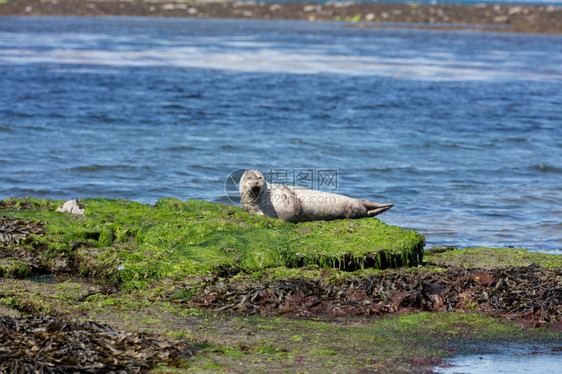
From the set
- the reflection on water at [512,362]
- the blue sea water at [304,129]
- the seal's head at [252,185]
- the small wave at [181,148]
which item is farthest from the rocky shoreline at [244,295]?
the small wave at [181,148]

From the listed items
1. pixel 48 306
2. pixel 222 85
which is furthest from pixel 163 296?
pixel 222 85

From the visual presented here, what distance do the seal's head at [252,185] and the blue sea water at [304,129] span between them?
92.5 inches

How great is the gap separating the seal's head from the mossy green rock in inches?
20.6

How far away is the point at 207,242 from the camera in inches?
269

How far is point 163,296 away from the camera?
579 cm

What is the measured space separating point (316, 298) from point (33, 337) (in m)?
2.23

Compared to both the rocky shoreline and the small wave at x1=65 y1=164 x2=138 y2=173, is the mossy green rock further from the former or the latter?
the small wave at x1=65 y1=164 x2=138 y2=173

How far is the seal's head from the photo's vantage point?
8.27 metres

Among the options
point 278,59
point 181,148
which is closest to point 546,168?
point 181,148

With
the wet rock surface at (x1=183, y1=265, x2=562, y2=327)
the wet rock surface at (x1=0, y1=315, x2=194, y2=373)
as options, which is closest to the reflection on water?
the wet rock surface at (x1=183, y1=265, x2=562, y2=327)

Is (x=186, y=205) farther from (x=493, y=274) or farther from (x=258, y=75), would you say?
(x=258, y=75)

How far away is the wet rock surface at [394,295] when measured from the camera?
18.7ft

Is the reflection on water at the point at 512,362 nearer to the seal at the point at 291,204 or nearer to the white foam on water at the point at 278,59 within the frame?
the seal at the point at 291,204

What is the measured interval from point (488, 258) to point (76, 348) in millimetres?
4444
